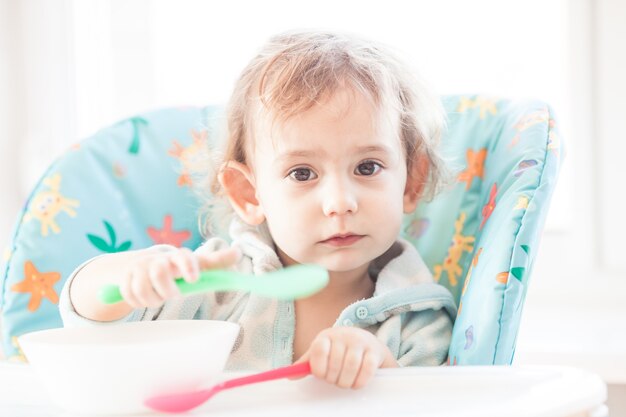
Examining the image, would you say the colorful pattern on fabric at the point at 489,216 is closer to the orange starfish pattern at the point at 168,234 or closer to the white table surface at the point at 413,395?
the white table surface at the point at 413,395

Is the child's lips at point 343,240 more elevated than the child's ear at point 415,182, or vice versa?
the child's ear at point 415,182

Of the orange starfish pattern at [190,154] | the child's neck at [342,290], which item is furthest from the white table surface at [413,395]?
the orange starfish pattern at [190,154]

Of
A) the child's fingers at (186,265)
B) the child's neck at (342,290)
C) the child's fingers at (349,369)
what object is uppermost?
the child's fingers at (186,265)

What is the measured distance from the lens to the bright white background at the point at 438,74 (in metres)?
1.37

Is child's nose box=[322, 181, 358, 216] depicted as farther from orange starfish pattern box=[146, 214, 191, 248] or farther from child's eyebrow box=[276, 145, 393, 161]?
orange starfish pattern box=[146, 214, 191, 248]

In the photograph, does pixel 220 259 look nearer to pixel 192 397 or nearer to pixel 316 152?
pixel 192 397

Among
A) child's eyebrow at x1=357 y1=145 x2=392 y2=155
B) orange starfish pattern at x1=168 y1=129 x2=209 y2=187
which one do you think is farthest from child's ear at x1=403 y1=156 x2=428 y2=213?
orange starfish pattern at x1=168 y1=129 x2=209 y2=187

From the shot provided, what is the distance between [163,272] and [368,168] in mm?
359

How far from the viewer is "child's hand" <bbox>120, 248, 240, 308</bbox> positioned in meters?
0.63

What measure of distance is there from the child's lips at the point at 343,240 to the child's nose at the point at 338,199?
0.12 feet

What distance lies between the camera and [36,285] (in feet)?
3.29

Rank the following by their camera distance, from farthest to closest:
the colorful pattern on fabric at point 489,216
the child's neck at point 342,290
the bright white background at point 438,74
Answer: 1. the bright white background at point 438,74
2. the child's neck at point 342,290
3. the colorful pattern on fabric at point 489,216

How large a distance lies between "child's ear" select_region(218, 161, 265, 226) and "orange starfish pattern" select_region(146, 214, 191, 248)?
0.09 metres

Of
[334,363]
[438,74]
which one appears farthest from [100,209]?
[438,74]
